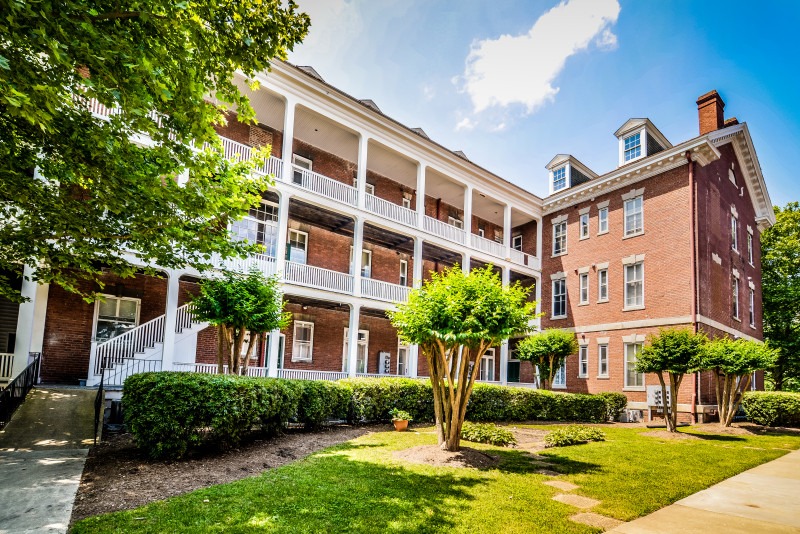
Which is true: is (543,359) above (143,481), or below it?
above

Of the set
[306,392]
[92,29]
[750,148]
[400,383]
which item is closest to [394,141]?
[400,383]

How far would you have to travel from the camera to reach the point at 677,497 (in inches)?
255

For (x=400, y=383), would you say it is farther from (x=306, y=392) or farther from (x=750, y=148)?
(x=750, y=148)

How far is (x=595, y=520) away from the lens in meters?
5.28

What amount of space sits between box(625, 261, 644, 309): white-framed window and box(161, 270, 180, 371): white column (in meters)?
18.7

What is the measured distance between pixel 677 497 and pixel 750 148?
977 inches

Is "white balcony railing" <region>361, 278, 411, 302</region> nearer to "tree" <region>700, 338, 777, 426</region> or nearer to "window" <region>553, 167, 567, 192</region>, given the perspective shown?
"tree" <region>700, 338, 777, 426</region>

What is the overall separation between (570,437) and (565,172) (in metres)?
18.5

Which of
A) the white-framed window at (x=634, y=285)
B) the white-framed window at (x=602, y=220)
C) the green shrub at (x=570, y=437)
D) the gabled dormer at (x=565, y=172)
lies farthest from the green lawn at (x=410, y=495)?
the gabled dormer at (x=565, y=172)

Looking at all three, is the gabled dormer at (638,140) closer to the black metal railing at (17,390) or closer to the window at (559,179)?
the window at (559,179)

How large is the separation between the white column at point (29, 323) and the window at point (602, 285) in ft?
71.6

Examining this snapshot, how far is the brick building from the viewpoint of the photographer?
14.9 metres

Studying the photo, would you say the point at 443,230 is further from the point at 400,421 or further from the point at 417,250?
the point at 400,421

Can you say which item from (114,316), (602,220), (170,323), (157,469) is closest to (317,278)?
(170,323)
